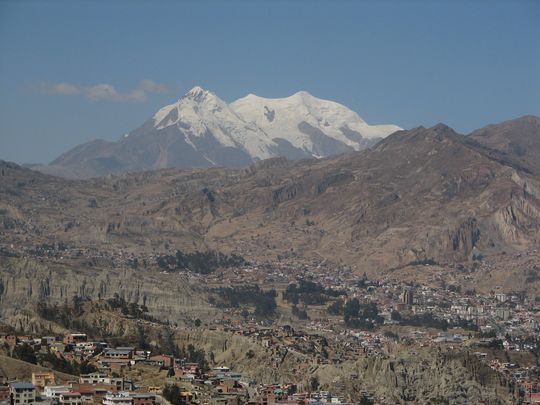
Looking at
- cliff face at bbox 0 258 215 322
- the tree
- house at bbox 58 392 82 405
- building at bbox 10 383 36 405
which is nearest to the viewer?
building at bbox 10 383 36 405

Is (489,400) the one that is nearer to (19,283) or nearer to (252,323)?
(252,323)

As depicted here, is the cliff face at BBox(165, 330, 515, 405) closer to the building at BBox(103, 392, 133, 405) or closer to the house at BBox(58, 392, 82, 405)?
the building at BBox(103, 392, 133, 405)

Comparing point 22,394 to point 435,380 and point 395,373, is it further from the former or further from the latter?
point 435,380

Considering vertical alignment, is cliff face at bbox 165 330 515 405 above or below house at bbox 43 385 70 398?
below

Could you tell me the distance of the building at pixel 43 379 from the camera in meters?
84.6

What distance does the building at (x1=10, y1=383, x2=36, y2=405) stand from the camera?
7575 cm

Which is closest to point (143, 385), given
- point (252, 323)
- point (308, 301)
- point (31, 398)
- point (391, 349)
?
point (31, 398)

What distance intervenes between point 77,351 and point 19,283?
6593 centimetres

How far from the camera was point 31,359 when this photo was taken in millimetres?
91938

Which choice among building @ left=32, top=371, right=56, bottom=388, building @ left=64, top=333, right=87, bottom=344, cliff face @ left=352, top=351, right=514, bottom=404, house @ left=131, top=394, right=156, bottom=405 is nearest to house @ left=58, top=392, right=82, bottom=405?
house @ left=131, top=394, right=156, bottom=405

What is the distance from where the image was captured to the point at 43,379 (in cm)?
8556

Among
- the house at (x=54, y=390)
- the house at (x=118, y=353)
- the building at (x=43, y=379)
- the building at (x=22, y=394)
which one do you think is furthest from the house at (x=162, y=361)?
the building at (x=22, y=394)

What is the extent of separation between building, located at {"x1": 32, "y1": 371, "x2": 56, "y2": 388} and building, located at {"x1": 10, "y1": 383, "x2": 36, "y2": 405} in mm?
6398

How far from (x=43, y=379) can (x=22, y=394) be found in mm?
9261
